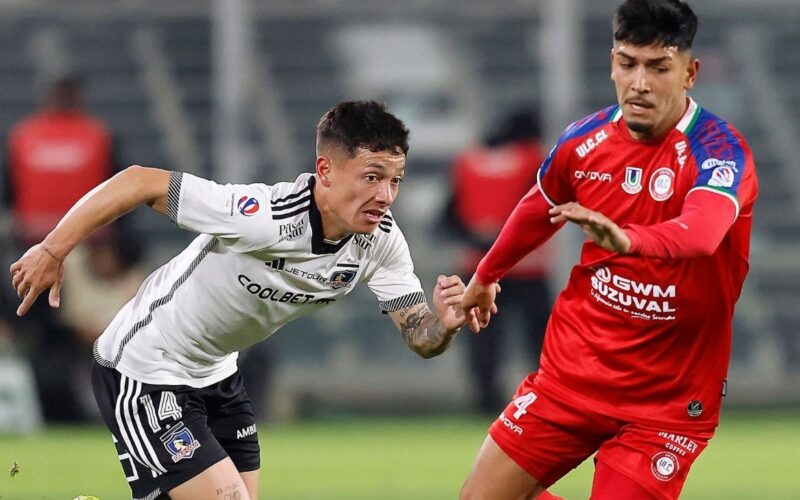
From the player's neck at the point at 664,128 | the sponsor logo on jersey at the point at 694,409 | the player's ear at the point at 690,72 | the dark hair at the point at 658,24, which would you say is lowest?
the sponsor logo on jersey at the point at 694,409

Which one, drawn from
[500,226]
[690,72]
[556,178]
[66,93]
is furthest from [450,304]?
[66,93]

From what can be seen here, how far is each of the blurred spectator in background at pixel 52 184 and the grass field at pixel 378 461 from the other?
440 millimetres

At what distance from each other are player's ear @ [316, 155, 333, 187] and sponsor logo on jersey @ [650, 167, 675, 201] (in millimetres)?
1176

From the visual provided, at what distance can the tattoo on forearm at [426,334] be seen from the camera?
18.5 feet

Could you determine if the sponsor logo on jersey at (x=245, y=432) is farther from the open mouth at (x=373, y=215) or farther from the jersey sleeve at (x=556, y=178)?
the jersey sleeve at (x=556, y=178)

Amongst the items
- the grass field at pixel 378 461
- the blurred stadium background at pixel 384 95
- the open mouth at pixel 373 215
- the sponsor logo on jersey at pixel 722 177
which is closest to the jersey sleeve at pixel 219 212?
the open mouth at pixel 373 215

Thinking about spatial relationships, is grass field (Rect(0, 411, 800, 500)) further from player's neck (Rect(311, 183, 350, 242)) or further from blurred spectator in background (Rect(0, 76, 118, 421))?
player's neck (Rect(311, 183, 350, 242))

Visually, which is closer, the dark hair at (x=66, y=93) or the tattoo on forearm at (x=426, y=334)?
the tattoo on forearm at (x=426, y=334)

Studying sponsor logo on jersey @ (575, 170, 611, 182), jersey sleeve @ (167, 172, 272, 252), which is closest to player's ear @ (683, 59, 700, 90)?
sponsor logo on jersey @ (575, 170, 611, 182)

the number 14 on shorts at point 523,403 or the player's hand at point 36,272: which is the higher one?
the player's hand at point 36,272

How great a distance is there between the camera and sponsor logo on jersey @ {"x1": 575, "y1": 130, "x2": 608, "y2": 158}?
213 inches

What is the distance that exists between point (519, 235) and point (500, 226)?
20.1ft

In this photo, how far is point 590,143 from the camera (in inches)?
214

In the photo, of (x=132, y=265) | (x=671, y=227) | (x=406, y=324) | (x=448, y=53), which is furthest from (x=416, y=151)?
(x=671, y=227)
